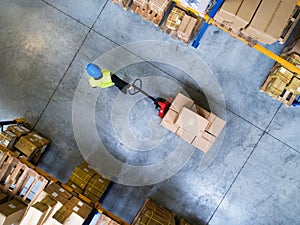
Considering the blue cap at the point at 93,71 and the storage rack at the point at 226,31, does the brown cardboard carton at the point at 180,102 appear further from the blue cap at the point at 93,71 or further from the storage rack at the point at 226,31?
the blue cap at the point at 93,71

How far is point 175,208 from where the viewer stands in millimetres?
7656

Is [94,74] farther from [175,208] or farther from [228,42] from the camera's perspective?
[175,208]

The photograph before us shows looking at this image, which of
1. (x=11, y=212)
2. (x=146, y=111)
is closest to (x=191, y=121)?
(x=146, y=111)

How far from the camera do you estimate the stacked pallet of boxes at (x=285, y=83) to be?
677 centimetres

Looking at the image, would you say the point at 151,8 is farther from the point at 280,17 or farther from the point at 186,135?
the point at 186,135

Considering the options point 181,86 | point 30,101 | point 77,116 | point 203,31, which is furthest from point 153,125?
point 30,101

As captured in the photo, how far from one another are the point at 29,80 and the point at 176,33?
3.85 metres

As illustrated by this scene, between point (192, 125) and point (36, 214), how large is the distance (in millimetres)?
3489

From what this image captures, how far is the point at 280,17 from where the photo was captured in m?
5.62

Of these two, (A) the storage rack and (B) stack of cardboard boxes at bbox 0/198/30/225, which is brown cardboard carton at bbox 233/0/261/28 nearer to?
(A) the storage rack

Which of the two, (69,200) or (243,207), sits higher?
(243,207)

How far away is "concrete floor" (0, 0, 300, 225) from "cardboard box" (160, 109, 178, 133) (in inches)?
24.2

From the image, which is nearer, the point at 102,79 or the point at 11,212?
the point at 11,212

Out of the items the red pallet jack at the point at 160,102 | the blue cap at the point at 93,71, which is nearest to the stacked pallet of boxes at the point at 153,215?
the red pallet jack at the point at 160,102
